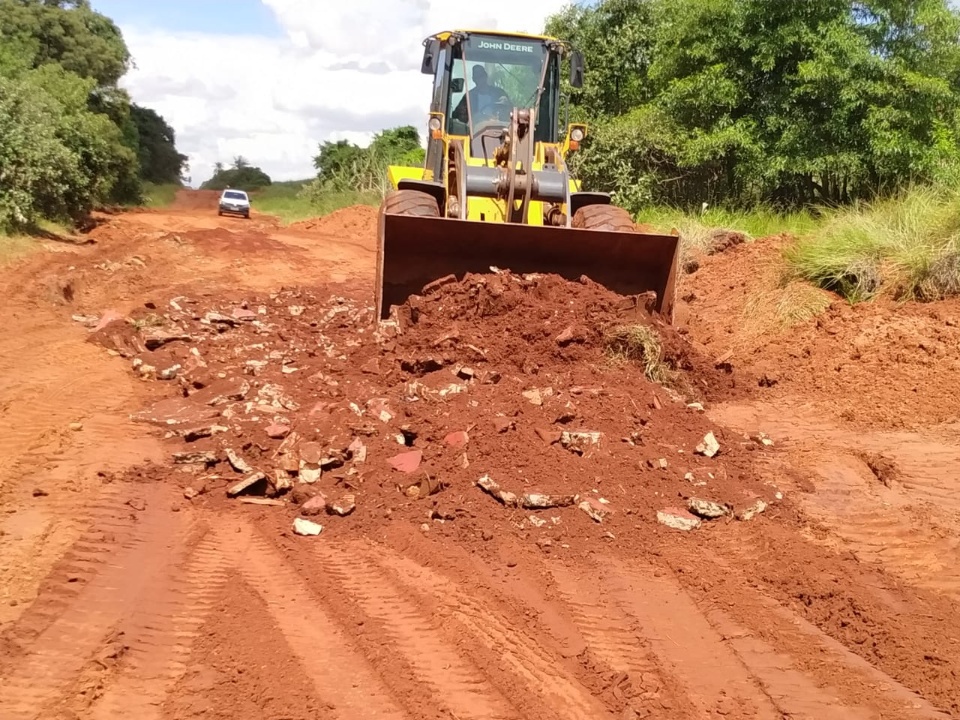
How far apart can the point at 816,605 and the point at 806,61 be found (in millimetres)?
11592

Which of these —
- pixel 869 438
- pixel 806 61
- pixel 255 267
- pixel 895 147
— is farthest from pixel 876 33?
pixel 255 267

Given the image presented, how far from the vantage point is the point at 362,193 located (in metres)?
32.3

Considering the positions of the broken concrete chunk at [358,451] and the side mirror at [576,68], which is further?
the side mirror at [576,68]

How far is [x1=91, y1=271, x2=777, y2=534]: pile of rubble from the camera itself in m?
5.50

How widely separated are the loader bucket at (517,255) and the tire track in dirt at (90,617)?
11.4 feet

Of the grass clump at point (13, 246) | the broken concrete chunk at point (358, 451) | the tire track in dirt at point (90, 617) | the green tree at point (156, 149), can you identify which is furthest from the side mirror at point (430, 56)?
the green tree at point (156, 149)

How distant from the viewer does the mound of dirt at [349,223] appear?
26.1 m

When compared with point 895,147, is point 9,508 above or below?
below

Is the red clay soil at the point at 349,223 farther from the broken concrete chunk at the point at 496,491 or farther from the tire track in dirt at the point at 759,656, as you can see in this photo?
the tire track in dirt at the point at 759,656

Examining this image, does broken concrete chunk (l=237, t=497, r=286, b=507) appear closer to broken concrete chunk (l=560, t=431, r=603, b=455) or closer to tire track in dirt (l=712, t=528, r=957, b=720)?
broken concrete chunk (l=560, t=431, r=603, b=455)

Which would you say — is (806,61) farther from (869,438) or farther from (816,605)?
(816,605)

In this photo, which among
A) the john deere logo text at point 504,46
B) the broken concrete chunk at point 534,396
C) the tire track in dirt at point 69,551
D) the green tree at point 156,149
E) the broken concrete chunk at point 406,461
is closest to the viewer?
the tire track in dirt at point 69,551

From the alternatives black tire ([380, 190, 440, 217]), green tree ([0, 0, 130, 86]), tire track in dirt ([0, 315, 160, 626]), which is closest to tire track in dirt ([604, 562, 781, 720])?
tire track in dirt ([0, 315, 160, 626])

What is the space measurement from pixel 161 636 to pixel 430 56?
7.92 meters
